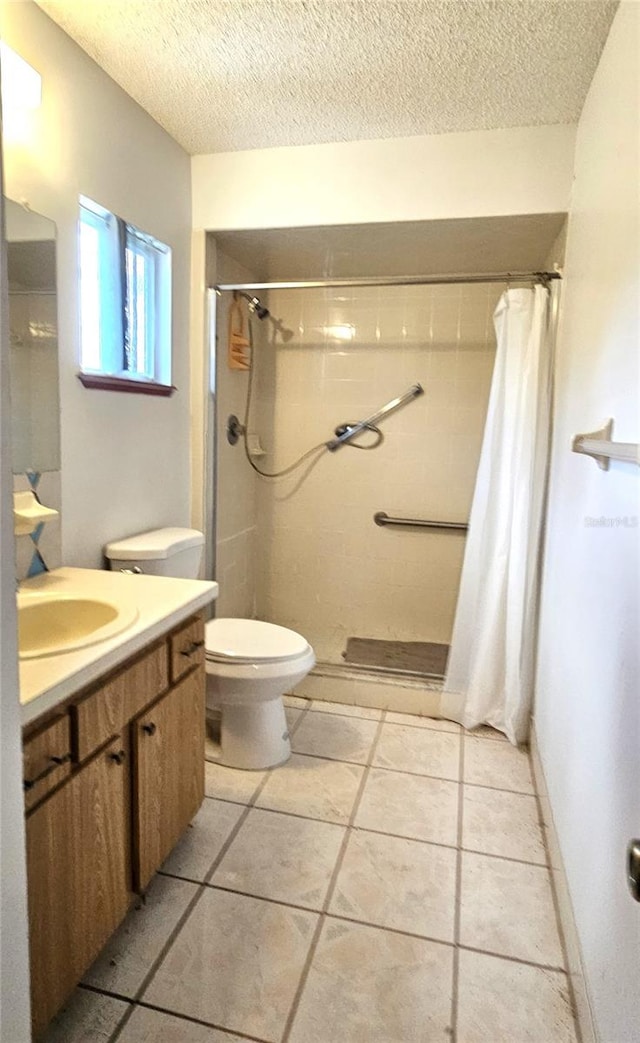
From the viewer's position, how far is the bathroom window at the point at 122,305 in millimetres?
1881

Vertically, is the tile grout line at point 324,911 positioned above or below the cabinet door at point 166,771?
below

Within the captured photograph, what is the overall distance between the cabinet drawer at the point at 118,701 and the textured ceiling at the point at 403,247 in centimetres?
176

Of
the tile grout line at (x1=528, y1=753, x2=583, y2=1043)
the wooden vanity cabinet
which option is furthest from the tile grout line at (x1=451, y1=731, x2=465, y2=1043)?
the wooden vanity cabinet

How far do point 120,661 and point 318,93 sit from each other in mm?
1802

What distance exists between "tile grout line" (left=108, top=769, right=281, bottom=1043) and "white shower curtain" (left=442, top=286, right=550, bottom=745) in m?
1.00

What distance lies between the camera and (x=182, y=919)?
1492 mm

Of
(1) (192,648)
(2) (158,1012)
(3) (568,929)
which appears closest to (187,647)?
(1) (192,648)

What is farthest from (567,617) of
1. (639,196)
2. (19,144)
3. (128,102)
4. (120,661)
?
(128,102)

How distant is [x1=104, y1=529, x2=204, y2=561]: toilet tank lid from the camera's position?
192 centimetres

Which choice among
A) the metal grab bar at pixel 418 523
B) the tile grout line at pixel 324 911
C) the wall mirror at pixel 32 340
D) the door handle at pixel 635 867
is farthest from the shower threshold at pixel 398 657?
the door handle at pixel 635 867

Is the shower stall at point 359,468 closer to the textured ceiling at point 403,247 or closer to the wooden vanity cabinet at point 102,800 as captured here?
the textured ceiling at point 403,247

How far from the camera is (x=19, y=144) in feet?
4.97

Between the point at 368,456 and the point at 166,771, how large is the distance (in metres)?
2.07

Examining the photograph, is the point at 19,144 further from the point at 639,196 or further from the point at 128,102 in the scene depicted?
the point at 639,196
